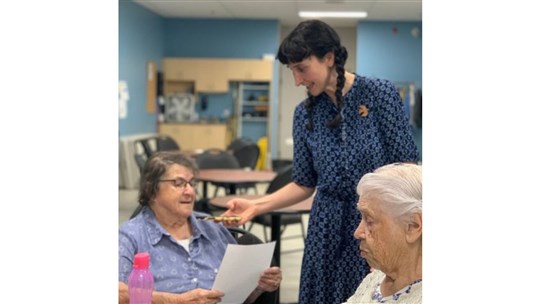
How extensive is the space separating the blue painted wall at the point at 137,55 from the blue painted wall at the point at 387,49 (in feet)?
12.4

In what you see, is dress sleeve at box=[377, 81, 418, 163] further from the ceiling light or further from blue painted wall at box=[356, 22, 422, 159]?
blue painted wall at box=[356, 22, 422, 159]

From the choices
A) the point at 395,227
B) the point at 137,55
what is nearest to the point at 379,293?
the point at 395,227

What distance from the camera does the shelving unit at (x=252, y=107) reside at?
1173cm

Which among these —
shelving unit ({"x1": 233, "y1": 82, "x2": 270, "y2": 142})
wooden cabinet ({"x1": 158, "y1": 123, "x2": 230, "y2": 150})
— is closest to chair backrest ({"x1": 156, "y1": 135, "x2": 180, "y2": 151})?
wooden cabinet ({"x1": 158, "y1": 123, "x2": 230, "y2": 150})

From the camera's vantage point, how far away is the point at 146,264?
1.56m

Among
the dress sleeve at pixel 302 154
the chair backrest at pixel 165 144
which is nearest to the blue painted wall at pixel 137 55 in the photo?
the chair backrest at pixel 165 144

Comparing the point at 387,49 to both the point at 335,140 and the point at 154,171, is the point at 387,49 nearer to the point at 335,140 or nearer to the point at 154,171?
the point at 154,171

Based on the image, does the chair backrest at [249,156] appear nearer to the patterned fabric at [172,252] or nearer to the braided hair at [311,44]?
the patterned fabric at [172,252]

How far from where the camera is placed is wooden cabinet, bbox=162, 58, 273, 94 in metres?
11.5

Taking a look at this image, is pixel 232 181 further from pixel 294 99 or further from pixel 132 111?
pixel 294 99

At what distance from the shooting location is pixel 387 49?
459 inches
